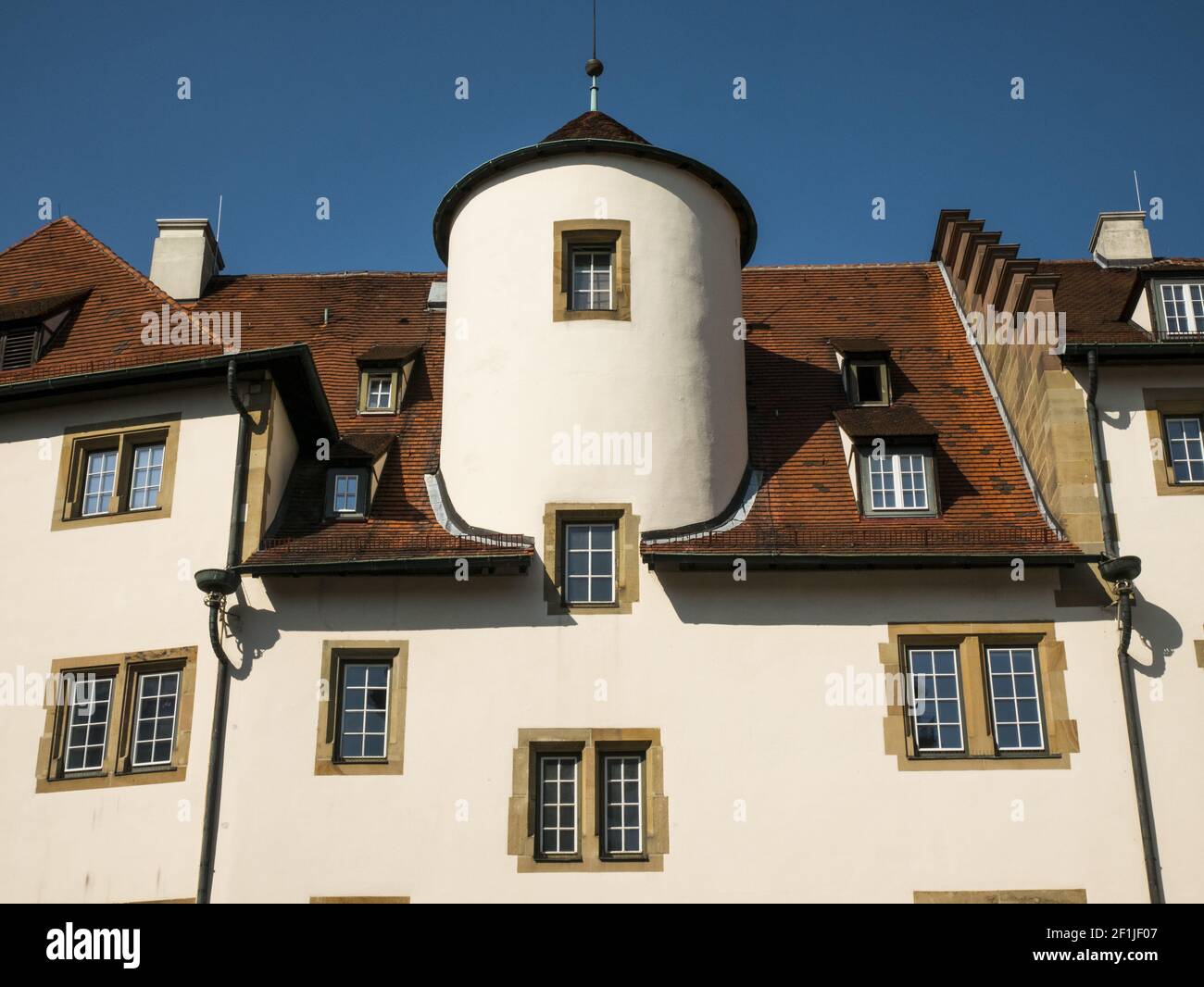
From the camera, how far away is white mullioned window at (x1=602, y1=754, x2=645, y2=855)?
858 inches

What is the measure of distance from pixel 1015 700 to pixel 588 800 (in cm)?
575

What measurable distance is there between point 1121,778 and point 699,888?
5.57 m

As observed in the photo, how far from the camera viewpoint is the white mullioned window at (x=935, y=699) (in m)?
22.2

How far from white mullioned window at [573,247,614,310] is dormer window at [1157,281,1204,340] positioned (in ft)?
27.4

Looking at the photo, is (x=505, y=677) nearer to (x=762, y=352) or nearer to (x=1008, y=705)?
(x=1008, y=705)

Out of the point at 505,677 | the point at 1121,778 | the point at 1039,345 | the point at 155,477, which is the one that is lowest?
the point at 1121,778

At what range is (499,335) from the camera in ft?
82.8

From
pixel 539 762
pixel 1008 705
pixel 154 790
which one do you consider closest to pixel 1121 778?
pixel 1008 705

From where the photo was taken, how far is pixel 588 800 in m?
21.9

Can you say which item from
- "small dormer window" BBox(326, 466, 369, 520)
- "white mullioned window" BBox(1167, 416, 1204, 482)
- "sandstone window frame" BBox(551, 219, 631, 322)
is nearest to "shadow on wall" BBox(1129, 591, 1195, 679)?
"white mullioned window" BBox(1167, 416, 1204, 482)

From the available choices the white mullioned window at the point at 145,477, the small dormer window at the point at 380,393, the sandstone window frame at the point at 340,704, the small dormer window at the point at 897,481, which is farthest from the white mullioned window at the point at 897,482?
the white mullioned window at the point at 145,477

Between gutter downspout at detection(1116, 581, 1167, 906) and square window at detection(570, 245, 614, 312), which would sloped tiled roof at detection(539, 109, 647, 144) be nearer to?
square window at detection(570, 245, 614, 312)

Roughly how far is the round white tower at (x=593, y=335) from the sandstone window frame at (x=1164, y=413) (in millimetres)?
5759

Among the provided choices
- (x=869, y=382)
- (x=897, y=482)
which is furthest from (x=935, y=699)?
(x=869, y=382)
